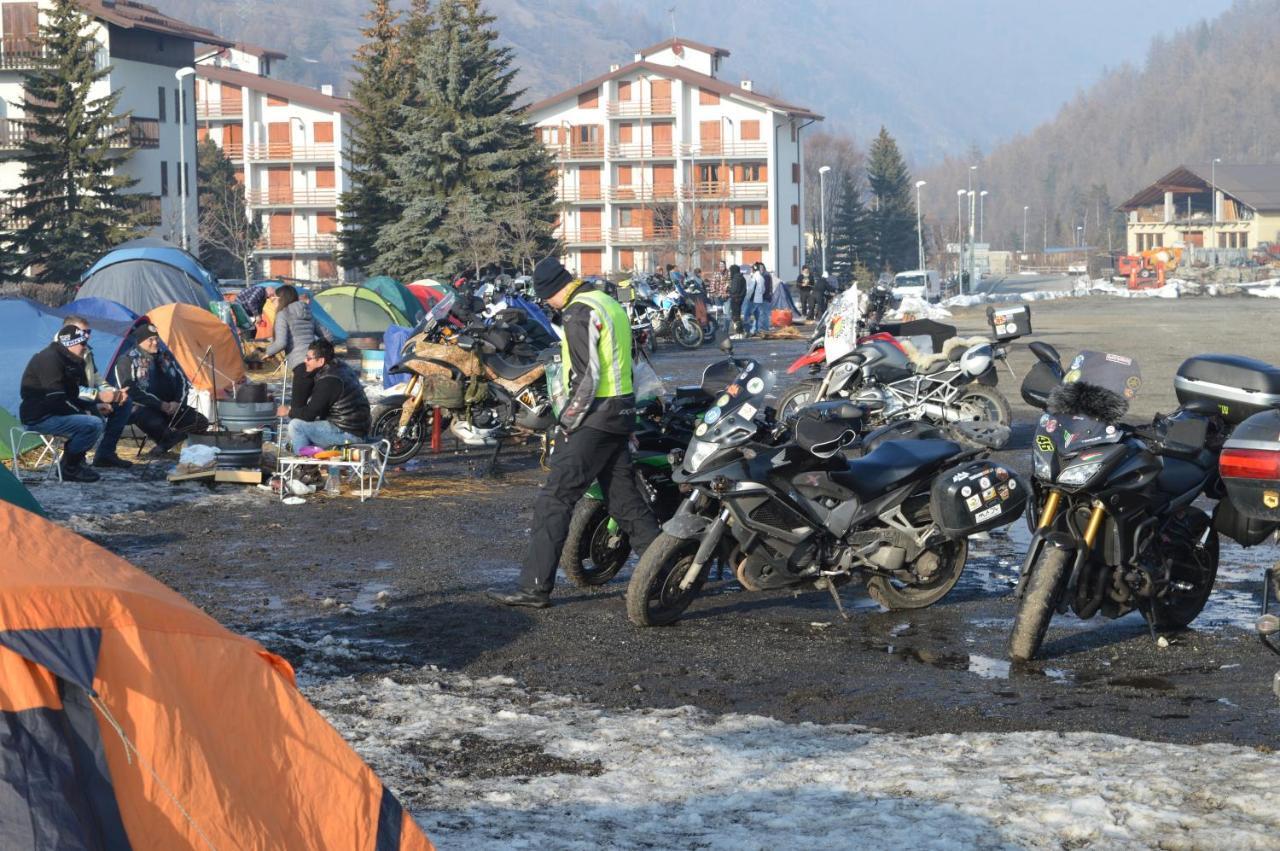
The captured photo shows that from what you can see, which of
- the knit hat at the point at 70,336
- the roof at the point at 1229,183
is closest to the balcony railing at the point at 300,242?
the roof at the point at 1229,183

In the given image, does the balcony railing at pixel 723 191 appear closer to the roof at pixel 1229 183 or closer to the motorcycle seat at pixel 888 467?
the roof at pixel 1229 183

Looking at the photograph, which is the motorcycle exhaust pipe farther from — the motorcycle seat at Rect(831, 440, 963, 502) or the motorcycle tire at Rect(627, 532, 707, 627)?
the motorcycle seat at Rect(831, 440, 963, 502)

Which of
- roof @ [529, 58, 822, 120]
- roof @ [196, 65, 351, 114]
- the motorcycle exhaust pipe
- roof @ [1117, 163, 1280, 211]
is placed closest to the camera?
the motorcycle exhaust pipe

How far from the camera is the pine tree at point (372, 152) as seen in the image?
5153cm

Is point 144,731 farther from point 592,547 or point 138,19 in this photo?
point 138,19

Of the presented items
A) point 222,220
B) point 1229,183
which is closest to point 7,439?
point 222,220

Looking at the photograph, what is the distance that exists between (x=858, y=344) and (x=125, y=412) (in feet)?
21.5

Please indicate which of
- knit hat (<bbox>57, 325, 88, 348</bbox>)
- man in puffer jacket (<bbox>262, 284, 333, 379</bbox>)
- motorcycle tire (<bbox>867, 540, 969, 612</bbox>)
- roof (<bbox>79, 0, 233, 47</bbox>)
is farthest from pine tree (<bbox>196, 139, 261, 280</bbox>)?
motorcycle tire (<bbox>867, 540, 969, 612</bbox>)

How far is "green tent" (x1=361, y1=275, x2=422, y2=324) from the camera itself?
94.2ft

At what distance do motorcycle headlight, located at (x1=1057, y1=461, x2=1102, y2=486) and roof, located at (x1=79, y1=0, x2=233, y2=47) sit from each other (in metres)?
53.4

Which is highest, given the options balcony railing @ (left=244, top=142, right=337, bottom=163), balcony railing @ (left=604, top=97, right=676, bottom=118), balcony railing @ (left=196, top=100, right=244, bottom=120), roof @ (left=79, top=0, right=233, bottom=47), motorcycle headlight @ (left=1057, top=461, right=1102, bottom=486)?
roof @ (left=79, top=0, right=233, bottom=47)

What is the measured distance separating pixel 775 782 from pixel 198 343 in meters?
14.3

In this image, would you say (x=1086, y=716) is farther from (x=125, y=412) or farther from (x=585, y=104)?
(x=585, y=104)

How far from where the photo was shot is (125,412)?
46.3 ft
